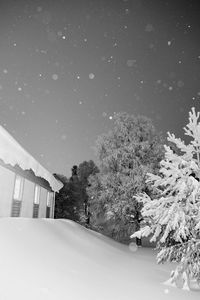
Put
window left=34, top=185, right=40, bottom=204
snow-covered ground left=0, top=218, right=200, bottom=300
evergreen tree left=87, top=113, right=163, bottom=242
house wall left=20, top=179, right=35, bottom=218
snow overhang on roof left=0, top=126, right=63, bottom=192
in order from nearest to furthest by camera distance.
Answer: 1. snow-covered ground left=0, top=218, right=200, bottom=300
2. snow overhang on roof left=0, top=126, right=63, bottom=192
3. house wall left=20, top=179, right=35, bottom=218
4. window left=34, top=185, right=40, bottom=204
5. evergreen tree left=87, top=113, right=163, bottom=242

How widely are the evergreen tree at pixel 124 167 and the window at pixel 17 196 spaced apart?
313 inches

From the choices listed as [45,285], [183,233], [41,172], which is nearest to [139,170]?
[41,172]

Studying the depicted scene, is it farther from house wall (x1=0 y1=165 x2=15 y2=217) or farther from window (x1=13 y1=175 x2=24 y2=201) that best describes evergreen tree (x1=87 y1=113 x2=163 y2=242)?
house wall (x1=0 y1=165 x2=15 y2=217)

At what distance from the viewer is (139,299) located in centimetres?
505

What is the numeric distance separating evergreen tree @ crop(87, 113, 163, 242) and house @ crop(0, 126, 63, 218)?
447 centimetres

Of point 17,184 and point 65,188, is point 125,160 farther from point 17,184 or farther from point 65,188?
point 65,188

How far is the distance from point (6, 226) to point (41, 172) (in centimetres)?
577

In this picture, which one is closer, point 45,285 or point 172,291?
point 45,285

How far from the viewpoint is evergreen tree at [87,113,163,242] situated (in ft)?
65.1

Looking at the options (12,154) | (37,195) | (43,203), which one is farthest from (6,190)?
(43,203)

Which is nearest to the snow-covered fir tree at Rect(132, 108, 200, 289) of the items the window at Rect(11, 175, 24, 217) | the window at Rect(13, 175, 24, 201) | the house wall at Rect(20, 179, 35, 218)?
the window at Rect(11, 175, 24, 217)

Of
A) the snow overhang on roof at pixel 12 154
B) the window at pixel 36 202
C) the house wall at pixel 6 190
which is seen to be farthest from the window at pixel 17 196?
the snow overhang on roof at pixel 12 154

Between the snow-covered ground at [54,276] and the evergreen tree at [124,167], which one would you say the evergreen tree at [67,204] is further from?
the snow-covered ground at [54,276]

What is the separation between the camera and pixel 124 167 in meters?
21.0
